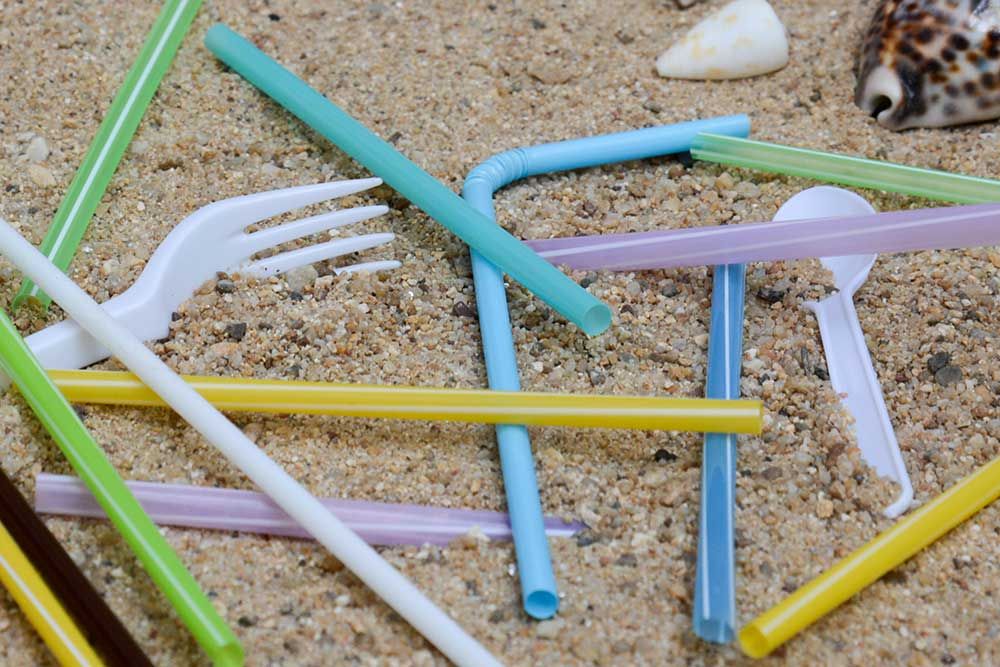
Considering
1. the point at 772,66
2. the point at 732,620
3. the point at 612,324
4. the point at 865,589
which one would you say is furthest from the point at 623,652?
the point at 772,66

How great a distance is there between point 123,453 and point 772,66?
3.32 feet

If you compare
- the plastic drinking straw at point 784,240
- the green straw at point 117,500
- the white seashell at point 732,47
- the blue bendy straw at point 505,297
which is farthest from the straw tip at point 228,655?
the white seashell at point 732,47

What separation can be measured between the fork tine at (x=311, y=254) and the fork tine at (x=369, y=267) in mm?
19

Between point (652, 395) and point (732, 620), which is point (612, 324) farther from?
point (732, 620)

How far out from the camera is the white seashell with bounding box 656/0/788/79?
1477 millimetres

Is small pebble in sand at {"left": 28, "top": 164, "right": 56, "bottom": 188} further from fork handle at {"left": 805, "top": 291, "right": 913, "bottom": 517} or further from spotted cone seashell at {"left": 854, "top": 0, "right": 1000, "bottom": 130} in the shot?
spotted cone seashell at {"left": 854, "top": 0, "right": 1000, "bottom": 130}

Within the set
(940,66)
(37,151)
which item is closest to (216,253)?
(37,151)

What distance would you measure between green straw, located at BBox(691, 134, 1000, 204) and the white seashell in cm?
19

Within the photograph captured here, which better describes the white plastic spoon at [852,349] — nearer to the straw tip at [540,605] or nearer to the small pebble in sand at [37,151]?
the straw tip at [540,605]

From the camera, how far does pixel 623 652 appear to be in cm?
85

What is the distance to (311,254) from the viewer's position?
118 centimetres

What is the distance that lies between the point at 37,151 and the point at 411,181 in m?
0.48

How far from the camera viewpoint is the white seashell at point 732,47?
1477mm

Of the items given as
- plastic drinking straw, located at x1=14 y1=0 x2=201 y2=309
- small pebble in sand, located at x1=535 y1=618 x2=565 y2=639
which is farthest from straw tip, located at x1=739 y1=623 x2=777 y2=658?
plastic drinking straw, located at x1=14 y1=0 x2=201 y2=309
